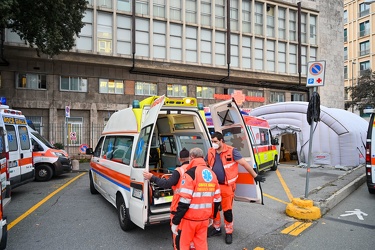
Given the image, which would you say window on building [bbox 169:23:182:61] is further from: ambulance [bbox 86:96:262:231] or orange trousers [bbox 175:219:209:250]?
orange trousers [bbox 175:219:209:250]

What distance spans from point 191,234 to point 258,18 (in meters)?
28.3

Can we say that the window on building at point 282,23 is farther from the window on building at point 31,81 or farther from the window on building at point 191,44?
the window on building at point 31,81

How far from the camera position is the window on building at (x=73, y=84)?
Answer: 20977 millimetres

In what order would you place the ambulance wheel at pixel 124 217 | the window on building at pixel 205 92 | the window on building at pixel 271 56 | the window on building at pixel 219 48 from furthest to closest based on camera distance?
the window on building at pixel 271 56
the window on building at pixel 205 92
the window on building at pixel 219 48
the ambulance wheel at pixel 124 217

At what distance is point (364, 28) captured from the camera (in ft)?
164

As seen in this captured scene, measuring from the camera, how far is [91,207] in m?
6.78

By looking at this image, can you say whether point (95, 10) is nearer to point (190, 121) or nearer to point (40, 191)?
point (40, 191)

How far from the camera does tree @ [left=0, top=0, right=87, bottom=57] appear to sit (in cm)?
1173

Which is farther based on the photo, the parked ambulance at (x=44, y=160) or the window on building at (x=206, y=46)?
the window on building at (x=206, y=46)

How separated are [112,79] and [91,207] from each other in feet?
55.8

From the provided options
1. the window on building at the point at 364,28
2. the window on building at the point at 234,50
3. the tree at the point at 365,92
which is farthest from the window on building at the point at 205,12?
the window on building at the point at 364,28

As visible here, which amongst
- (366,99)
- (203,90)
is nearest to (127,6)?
(203,90)

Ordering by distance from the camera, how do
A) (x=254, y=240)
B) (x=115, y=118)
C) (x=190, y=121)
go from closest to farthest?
(x=254, y=240)
(x=190, y=121)
(x=115, y=118)

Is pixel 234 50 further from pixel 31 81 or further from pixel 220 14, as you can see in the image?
pixel 31 81
